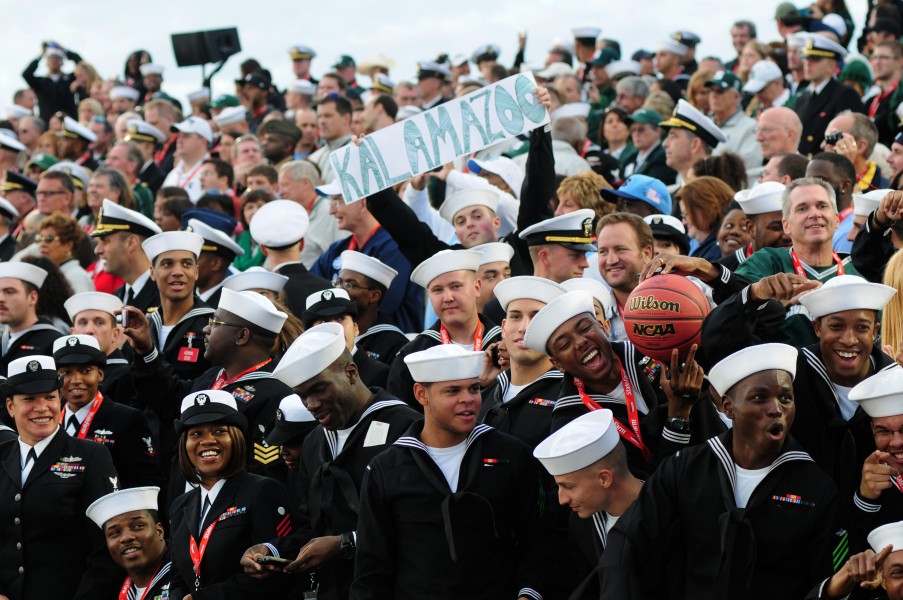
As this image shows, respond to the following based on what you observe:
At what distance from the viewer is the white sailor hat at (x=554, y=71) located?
17.4 meters

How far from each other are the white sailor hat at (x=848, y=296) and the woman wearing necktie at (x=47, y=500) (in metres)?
4.47

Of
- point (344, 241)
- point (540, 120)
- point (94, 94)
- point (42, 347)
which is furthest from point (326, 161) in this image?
point (94, 94)

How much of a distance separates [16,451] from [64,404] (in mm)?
658

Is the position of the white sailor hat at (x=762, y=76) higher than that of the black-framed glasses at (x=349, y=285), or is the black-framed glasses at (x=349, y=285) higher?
the black-framed glasses at (x=349, y=285)

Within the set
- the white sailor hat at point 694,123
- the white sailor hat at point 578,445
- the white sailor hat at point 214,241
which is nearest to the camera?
the white sailor hat at point 578,445

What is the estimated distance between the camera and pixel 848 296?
6.34 metres

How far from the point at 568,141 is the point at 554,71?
4994mm

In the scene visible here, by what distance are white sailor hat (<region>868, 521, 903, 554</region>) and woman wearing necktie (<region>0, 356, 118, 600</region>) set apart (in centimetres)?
471

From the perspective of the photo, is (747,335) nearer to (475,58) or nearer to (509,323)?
(509,323)

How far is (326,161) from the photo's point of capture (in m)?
13.9

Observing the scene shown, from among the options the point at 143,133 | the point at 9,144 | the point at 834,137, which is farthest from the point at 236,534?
the point at 9,144

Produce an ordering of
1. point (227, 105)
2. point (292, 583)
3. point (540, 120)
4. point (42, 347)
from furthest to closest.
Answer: point (227, 105) < point (42, 347) < point (540, 120) < point (292, 583)

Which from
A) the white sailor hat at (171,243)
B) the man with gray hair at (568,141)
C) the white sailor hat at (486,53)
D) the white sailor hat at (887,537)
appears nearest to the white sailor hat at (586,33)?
the white sailor hat at (486,53)

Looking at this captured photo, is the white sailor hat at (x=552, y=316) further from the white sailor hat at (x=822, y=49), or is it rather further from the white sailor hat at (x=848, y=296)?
the white sailor hat at (x=822, y=49)
